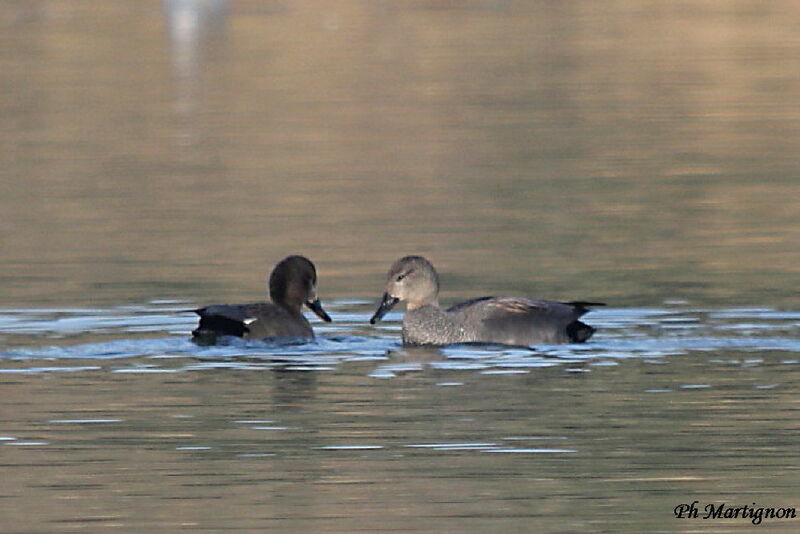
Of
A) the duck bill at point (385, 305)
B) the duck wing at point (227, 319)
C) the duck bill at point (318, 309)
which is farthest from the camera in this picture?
the duck bill at point (318, 309)

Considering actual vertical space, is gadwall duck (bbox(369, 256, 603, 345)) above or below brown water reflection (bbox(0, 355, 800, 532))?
above

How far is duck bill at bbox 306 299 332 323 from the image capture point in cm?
1443

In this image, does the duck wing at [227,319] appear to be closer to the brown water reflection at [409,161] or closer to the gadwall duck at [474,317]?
the gadwall duck at [474,317]

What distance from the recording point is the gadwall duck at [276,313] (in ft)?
44.5

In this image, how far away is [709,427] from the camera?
10805 mm

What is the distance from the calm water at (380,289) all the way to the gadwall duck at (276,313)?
0.70ft

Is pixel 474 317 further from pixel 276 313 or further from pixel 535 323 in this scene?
pixel 276 313

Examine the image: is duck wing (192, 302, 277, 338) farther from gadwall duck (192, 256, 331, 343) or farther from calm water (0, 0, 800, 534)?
calm water (0, 0, 800, 534)

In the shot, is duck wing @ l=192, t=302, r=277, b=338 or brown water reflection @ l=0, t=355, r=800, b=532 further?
duck wing @ l=192, t=302, r=277, b=338

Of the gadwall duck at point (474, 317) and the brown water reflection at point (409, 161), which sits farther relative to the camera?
the brown water reflection at point (409, 161)

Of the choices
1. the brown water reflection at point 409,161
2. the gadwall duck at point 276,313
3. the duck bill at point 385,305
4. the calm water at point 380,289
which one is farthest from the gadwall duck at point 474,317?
the brown water reflection at point 409,161

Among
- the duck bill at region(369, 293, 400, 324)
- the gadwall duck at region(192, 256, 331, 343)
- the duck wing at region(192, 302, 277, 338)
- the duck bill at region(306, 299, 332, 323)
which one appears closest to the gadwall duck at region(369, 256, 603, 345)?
the duck bill at region(369, 293, 400, 324)

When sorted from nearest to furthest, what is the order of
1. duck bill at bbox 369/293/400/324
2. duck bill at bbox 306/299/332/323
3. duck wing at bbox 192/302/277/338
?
1. duck wing at bbox 192/302/277/338
2. duck bill at bbox 369/293/400/324
3. duck bill at bbox 306/299/332/323

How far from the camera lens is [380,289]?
16.0 meters
